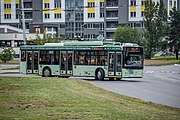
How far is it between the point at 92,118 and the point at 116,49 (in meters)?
20.8

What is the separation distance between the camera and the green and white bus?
3138 centimetres

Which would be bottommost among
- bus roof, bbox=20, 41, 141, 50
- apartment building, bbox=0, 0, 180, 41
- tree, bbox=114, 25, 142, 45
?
bus roof, bbox=20, 41, 141, 50

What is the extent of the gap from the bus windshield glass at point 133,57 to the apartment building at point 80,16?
2530 inches

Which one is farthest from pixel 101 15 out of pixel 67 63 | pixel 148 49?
pixel 67 63

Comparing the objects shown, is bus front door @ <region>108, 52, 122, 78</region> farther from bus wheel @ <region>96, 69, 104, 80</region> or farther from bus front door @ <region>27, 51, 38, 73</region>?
bus front door @ <region>27, 51, 38, 73</region>

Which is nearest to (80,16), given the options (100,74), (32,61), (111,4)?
(111,4)

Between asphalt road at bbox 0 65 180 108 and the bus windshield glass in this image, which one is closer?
asphalt road at bbox 0 65 180 108

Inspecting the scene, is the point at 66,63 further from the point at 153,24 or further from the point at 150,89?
the point at 153,24

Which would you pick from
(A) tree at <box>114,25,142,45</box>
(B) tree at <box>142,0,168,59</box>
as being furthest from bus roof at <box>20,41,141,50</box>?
(A) tree at <box>114,25,142,45</box>

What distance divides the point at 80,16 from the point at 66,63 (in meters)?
66.7

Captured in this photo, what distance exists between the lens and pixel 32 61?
34.7 meters

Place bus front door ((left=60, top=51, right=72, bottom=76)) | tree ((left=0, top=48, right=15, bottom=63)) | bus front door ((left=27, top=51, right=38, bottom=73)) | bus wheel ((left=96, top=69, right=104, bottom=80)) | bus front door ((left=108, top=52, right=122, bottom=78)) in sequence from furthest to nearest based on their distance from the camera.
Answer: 1. tree ((left=0, top=48, right=15, bottom=63))
2. bus front door ((left=27, top=51, right=38, bottom=73))
3. bus front door ((left=60, top=51, right=72, bottom=76))
4. bus wheel ((left=96, top=69, right=104, bottom=80))
5. bus front door ((left=108, top=52, right=122, bottom=78))

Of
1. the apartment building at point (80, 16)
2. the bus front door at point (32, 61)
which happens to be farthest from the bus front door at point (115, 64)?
the apartment building at point (80, 16)


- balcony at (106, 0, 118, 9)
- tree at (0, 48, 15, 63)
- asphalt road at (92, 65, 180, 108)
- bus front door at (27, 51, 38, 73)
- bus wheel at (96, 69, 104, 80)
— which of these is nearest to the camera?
asphalt road at (92, 65, 180, 108)
